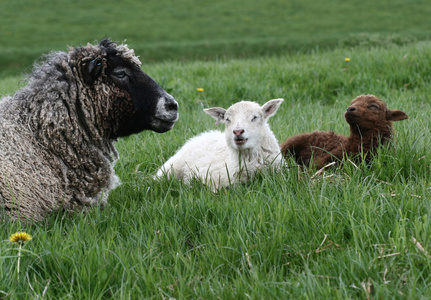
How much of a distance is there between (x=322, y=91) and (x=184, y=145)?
10.9ft

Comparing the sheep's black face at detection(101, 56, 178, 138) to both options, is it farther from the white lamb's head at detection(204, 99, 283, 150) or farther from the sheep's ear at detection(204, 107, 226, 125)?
the sheep's ear at detection(204, 107, 226, 125)

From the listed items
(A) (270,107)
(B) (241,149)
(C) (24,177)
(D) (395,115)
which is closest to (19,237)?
(C) (24,177)

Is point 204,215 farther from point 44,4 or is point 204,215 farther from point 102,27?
point 44,4

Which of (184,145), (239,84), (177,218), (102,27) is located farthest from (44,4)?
(177,218)

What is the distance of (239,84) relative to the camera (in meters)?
7.82

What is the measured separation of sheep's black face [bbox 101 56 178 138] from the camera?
3713 millimetres

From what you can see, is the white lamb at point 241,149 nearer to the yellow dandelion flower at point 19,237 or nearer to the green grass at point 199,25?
the yellow dandelion flower at point 19,237

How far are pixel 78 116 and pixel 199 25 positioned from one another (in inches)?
810

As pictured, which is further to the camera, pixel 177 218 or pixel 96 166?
pixel 96 166

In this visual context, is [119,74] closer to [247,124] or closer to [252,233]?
[247,124]

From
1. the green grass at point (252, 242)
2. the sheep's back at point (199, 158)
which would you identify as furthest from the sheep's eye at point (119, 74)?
the sheep's back at point (199, 158)

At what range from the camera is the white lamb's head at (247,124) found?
4184 millimetres

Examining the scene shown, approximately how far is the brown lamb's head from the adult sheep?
1515mm

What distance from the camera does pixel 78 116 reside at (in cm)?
373
